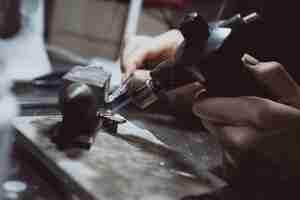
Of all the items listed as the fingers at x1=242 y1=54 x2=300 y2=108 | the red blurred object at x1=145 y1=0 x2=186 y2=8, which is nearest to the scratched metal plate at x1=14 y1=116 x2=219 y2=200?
the fingers at x1=242 y1=54 x2=300 y2=108

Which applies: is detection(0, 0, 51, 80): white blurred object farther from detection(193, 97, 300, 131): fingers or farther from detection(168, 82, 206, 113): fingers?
detection(193, 97, 300, 131): fingers

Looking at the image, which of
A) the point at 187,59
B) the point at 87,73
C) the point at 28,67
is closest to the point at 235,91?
the point at 187,59

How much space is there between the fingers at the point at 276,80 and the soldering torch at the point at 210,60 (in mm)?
21

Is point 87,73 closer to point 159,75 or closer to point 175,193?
point 159,75

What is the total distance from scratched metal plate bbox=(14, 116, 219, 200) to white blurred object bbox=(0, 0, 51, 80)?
45cm

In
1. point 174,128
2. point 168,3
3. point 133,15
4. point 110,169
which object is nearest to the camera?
point 110,169

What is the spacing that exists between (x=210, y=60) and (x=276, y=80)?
127 millimetres

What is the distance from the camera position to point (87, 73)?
65cm

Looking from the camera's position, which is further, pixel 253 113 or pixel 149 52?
pixel 149 52

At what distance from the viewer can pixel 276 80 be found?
26.4 inches

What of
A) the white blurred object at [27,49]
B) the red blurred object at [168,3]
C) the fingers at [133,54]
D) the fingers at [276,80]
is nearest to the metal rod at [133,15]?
the red blurred object at [168,3]

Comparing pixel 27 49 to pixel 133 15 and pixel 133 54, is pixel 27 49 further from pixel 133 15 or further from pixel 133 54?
pixel 133 15

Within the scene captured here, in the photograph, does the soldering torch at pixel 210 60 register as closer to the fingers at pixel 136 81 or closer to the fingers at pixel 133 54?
the fingers at pixel 136 81

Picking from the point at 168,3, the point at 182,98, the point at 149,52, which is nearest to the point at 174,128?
the point at 182,98
